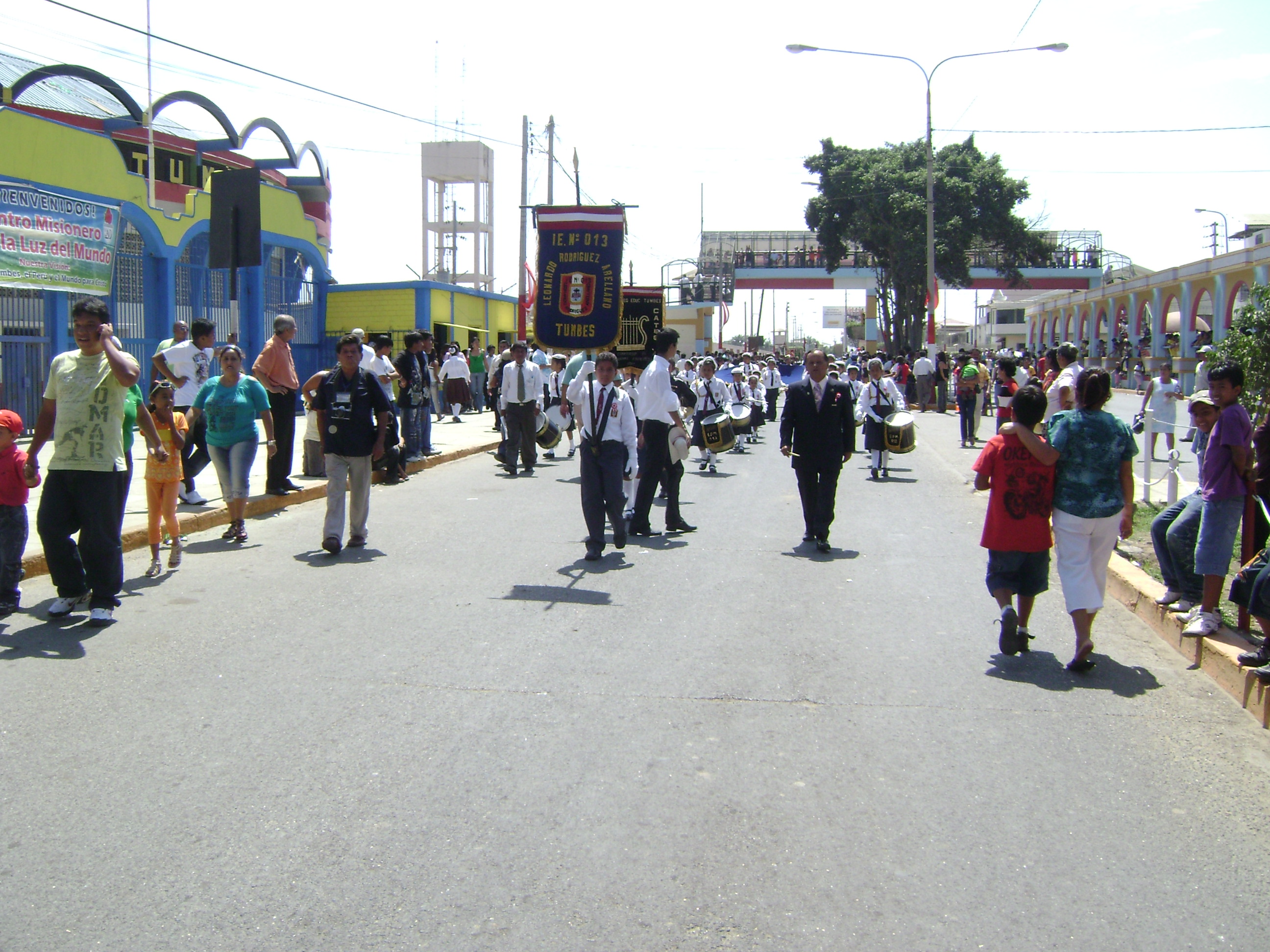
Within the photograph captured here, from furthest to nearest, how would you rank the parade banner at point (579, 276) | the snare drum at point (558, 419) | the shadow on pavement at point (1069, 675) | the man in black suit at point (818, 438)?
1. the snare drum at point (558, 419)
2. the parade banner at point (579, 276)
3. the man in black suit at point (818, 438)
4. the shadow on pavement at point (1069, 675)

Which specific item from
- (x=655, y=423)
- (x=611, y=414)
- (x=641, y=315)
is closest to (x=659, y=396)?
(x=655, y=423)

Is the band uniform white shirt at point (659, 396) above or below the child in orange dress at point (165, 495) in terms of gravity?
above

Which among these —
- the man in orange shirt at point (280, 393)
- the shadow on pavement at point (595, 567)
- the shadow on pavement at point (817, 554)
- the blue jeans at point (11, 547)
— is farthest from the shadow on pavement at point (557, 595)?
the man in orange shirt at point (280, 393)

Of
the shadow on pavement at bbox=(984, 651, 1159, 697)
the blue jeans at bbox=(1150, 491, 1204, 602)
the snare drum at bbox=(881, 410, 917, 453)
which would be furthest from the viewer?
the snare drum at bbox=(881, 410, 917, 453)

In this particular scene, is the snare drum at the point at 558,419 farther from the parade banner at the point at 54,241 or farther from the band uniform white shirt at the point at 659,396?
the parade banner at the point at 54,241

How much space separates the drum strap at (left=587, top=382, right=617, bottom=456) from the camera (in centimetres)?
894

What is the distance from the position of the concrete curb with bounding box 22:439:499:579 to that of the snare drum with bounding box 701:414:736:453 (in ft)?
13.3

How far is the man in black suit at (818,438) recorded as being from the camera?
953 cm

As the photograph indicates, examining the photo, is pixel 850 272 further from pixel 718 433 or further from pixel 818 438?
pixel 818 438

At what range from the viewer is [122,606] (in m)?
6.97

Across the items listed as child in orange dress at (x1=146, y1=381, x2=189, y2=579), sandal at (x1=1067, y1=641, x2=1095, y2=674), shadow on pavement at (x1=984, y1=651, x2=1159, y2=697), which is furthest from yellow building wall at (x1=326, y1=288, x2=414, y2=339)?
sandal at (x1=1067, y1=641, x2=1095, y2=674)

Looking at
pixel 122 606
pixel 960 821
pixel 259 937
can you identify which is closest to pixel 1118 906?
pixel 960 821

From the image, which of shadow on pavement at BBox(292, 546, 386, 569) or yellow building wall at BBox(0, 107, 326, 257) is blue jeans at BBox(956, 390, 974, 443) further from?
shadow on pavement at BBox(292, 546, 386, 569)

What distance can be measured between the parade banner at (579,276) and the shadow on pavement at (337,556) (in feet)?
7.74
